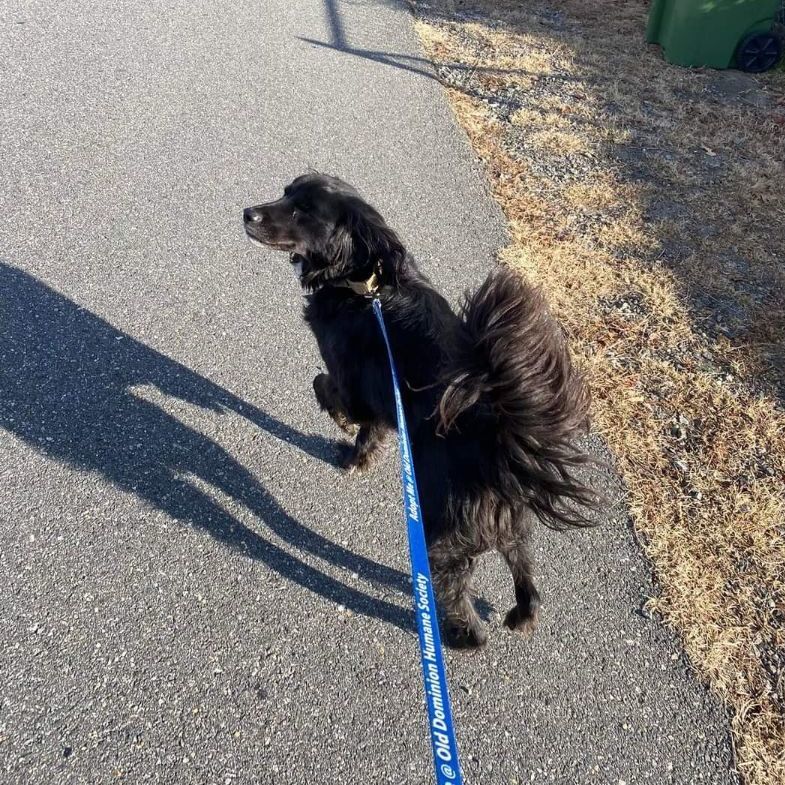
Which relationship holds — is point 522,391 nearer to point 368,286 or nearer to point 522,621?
point 368,286

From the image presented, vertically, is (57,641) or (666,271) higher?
(57,641)

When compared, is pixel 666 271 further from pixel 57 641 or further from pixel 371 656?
pixel 57 641

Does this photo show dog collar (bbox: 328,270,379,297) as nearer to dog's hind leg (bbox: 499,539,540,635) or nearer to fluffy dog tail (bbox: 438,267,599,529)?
fluffy dog tail (bbox: 438,267,599,529)

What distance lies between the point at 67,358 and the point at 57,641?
5.42 ft

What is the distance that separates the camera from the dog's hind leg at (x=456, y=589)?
2.14 metres

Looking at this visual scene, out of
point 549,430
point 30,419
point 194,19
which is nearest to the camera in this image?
point 549,430

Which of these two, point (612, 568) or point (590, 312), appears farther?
point (590, 312)

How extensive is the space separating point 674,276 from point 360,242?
3001 millimetres

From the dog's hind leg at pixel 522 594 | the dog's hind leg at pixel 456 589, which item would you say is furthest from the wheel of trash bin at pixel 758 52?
the dog's hind leg at pixel 456 589

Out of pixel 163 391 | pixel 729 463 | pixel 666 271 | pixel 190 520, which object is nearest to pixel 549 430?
pixel 190 520

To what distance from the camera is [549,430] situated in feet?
5.87

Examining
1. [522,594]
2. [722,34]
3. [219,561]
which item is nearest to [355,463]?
[219,561]

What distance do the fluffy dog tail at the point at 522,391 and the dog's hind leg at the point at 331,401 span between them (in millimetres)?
1034

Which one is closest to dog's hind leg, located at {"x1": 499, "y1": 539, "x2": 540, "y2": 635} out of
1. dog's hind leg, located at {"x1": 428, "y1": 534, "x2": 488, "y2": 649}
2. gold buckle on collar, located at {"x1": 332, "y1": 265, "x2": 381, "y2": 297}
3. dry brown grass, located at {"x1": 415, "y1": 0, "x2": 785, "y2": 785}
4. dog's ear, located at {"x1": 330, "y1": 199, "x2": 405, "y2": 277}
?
dog's hind leg, located at {"x1": 428, "y1": 534, "x2": 488, "y2": 649}
